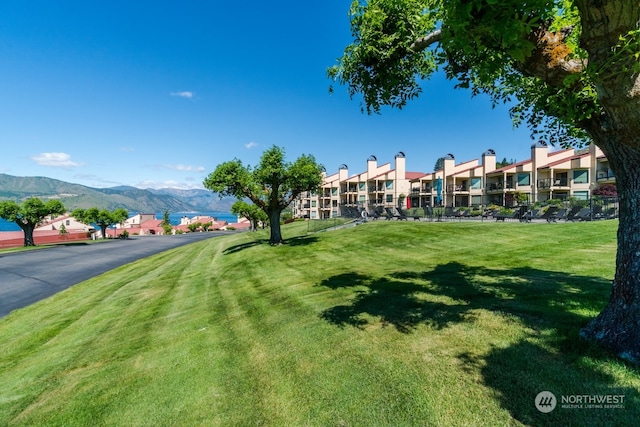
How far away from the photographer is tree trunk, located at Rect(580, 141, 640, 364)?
360 centimetres

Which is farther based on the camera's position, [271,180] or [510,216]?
[510,216]

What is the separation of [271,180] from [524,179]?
42.8m

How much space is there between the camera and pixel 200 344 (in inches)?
222

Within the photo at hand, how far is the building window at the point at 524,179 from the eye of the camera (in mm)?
44562

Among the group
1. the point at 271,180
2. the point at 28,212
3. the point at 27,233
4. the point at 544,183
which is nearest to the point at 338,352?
the point at 271,180

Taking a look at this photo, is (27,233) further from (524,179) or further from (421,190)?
(524,179)

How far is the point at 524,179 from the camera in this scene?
1768 inches

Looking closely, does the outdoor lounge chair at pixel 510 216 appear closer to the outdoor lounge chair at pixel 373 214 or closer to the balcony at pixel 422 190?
the outdoor lounge chair at pixel 373 214

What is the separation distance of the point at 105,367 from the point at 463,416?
589 centimetres

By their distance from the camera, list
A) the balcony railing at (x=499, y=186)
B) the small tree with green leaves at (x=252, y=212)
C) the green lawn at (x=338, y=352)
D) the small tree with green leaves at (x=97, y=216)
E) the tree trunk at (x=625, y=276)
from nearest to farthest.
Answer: the green lawn at (x=338, y=352)
the tree trunk at (x=625, y=276)
the balcony railing at (x=499, y=186)
the small tree with green leaves at (x=97, y=216)
the small tree with green leaves at (x=252, y=212)

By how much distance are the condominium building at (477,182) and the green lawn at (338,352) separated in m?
18.3

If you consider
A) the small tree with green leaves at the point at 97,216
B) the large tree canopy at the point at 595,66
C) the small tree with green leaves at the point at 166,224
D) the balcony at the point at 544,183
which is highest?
the balcony at the point at 544,183

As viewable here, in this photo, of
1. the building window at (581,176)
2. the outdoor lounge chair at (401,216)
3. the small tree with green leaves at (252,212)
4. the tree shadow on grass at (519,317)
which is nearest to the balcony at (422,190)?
the building window at (581,176)

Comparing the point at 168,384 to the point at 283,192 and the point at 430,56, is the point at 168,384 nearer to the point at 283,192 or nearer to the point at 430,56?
the point at 430,56
